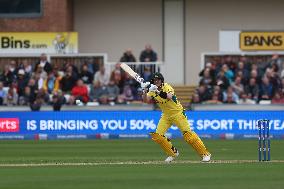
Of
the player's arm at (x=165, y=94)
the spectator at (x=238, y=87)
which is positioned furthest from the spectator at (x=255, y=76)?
the player's arm at (x=165, y=94)

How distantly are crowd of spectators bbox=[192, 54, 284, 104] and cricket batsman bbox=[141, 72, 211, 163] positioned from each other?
11.8 meters

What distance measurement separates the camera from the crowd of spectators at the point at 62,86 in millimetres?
33125

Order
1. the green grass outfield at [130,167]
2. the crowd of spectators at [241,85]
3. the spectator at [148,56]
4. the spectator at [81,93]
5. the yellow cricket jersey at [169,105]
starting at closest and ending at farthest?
the green grass outfield at [130,167] < the yellow cricket jersey at [169,105] < the crowd of spectators at [241,85] < the spectator at [81,93] < the spectator at [148,56]

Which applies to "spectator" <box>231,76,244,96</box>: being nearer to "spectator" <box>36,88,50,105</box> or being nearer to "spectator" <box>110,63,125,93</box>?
"spectator" <box>110,63,125,93</box>

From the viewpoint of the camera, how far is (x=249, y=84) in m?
33.3

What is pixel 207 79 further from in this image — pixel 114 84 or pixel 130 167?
pixel 130 167

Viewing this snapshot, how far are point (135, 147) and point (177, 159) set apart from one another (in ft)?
15.4

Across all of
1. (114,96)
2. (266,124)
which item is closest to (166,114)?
(266,124)

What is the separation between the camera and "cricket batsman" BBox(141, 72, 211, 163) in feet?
67.8

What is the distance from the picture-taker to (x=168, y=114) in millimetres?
21031

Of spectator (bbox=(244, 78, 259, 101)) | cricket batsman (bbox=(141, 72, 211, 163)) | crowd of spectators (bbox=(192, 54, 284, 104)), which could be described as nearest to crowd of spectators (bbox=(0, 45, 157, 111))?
crowd of spectators (bbox=(192, 54, 284, 104))

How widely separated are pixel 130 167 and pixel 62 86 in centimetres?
1483

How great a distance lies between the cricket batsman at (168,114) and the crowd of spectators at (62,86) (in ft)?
37.9

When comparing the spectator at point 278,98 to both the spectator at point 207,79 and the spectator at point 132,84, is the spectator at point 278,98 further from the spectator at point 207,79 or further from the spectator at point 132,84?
the spectator at point 132,84
